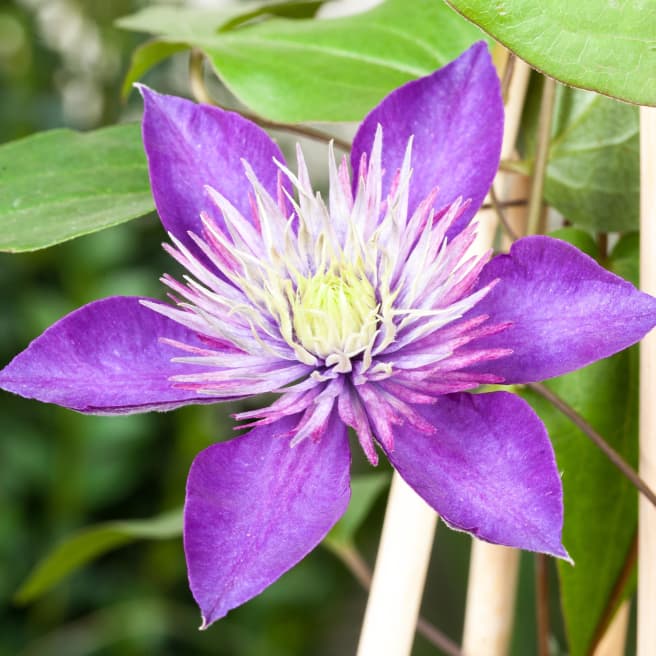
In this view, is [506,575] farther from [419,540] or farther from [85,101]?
[85,101]

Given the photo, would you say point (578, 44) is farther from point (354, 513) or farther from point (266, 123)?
point (354, 513)

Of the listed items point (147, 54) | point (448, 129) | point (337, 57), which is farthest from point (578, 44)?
point (147, 54)

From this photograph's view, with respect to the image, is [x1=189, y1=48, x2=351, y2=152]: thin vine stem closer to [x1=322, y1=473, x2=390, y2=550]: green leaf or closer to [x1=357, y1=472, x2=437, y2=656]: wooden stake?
[x1=357, y1=472, x2=437, y2=656]: wooden stake

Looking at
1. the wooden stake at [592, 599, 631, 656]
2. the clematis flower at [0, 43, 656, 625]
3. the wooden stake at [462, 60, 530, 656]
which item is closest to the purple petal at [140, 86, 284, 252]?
the clematis flower at [0, 43, 656, 625]

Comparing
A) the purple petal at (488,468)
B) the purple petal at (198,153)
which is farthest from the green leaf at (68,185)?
the purple petal at (488,468)

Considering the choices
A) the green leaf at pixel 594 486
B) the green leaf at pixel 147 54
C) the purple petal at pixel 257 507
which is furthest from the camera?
the green leaf at pixel 147 54

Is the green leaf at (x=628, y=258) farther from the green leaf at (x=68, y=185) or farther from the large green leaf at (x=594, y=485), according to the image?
the green leaf at (x=68, y=185)

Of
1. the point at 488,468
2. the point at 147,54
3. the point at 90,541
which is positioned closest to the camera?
the point at 488,468

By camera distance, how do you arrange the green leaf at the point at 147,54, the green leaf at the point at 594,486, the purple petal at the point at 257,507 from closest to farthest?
the purple petal at the point at 257,507 < the green leaf at the point at 594,486 < the green leaf at the point at 147,54
